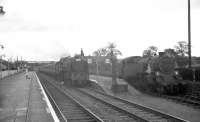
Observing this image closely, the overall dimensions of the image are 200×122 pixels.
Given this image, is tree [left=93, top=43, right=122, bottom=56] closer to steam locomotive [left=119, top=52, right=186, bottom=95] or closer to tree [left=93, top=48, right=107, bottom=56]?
tree [left=93, top=48, right=107, bottom=56]

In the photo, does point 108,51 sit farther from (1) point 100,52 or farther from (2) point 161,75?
(2) point 161,75

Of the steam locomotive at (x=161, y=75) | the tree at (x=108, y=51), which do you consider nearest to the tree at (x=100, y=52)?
the tree at (x=108, y=51)

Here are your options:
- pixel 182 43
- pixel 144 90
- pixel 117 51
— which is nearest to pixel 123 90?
pixel 144 90

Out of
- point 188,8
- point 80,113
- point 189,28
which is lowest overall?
point 80,113

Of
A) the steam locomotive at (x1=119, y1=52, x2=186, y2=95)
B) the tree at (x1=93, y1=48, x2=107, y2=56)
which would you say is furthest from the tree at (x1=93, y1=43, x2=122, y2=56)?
the steam locomotive at (x1=119, y1=52, x2=186, y2=95)

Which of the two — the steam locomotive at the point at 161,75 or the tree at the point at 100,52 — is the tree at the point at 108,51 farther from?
the steam locomotive at the point at 161,75

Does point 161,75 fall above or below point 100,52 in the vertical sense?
below

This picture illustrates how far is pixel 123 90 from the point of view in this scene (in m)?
24.0

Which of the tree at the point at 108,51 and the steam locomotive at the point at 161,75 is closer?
the steam locomotive at the point at 161,75

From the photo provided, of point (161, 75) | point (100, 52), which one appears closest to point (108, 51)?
point (100, 52)

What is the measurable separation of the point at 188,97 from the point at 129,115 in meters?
8.42

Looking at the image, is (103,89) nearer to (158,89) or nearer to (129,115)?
(158,89)

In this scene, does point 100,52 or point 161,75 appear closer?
point 161,75

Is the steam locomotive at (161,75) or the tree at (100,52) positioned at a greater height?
the tree at (100,52)
